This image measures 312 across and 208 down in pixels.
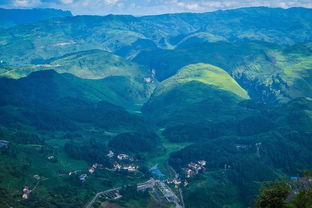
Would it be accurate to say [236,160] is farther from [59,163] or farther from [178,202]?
[59,163]

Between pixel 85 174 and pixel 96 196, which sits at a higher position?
pixel 96 196

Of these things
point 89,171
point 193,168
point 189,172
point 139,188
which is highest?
point 139,188

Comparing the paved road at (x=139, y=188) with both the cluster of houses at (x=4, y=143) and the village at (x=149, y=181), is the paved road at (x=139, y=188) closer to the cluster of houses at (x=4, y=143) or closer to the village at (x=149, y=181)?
the village at (x=149, y=181)

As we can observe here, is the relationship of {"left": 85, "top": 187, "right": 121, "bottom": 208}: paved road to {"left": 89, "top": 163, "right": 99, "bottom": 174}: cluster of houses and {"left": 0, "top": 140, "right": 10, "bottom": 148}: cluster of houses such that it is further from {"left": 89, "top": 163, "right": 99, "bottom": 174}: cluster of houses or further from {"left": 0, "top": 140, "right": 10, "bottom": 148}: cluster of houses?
{"left": 0, "top": 140, "right": 10, "bottom": 148}: cluster of houses

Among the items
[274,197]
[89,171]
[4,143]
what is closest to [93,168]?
[89,171]

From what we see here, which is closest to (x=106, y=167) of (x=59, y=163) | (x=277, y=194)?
(x=59, y=163)

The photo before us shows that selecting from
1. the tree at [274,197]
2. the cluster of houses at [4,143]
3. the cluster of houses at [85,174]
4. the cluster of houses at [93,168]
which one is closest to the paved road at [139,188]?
the cluster of houses at [85,174]

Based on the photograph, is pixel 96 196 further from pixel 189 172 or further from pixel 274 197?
pixel 274 197

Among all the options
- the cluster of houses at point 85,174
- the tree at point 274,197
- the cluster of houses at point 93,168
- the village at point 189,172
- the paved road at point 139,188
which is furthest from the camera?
the cluster of houses at point 93,168
